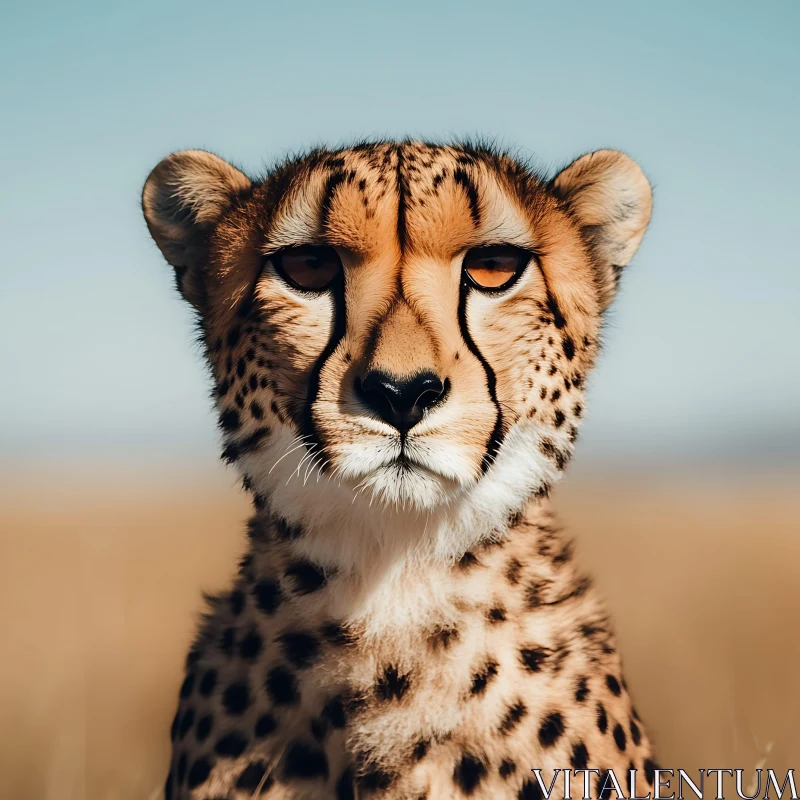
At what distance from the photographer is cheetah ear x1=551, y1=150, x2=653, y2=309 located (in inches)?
81.8

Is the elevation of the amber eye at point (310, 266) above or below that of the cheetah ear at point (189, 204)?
below

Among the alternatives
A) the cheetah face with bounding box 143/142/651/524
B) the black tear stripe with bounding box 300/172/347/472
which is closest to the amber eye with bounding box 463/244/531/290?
the cheetah face with bounding box 143/142/651/524

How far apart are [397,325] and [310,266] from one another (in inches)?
10.5

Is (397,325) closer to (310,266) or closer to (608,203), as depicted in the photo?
(310,266)

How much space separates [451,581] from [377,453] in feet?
1.13

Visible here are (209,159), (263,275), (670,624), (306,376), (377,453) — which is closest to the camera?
(377,453)

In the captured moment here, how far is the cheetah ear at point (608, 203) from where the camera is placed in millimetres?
2078

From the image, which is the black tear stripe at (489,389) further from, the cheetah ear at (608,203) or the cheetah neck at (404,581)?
the cheetah ear at (608,203)

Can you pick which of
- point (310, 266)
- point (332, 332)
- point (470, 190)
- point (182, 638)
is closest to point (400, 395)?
point (332, 332)

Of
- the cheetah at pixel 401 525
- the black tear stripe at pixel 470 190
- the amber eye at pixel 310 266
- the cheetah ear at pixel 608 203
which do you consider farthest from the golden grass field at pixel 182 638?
the black tear stripe at pixel 470 190

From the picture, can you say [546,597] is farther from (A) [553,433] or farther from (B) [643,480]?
(B) [643,480]

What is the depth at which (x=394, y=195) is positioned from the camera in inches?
68.8

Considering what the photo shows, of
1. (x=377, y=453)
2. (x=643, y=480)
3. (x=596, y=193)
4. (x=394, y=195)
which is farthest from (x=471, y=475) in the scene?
(x=643, y=480)

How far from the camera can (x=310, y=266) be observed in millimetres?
1777
